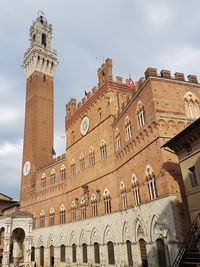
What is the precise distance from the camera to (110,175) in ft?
76.7

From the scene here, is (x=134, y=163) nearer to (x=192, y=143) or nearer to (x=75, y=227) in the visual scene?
(x=192, y=143)

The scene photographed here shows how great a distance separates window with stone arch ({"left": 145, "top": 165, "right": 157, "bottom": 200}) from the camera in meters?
16.5

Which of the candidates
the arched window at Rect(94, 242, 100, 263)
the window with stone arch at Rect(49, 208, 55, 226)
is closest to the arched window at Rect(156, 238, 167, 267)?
the arched window at Rect(94, 242, 100, 263)

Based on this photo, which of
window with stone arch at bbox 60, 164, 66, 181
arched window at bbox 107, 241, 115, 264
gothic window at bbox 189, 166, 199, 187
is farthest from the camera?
window with stone arch at bbox 60, 164, 66, 181

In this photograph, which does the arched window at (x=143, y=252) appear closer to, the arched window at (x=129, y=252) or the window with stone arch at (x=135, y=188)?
the arched window at (x=129, y=252)

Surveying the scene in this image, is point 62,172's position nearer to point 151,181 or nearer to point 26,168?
point 26,168

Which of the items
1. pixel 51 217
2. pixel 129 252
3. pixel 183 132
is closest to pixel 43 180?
pixel 51 217

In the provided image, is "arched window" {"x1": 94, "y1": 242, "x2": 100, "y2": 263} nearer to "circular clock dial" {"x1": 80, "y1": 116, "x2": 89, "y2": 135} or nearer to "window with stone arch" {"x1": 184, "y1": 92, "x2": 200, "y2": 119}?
"circular clock dial" {"x1": 80, "y1": 116, "x2": 89, "y2": 135}

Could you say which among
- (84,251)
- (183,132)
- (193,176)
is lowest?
(84,251)

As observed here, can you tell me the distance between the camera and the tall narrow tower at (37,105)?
39.6m

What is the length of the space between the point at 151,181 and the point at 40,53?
37.1 m

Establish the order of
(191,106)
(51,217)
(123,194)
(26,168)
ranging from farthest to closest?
1. (26,168)
2. (51,217)
3. (123,194)
4. (191,106)

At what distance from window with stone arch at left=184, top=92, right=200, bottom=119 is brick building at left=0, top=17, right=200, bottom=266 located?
8cm

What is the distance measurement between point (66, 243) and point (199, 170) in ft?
66.8
